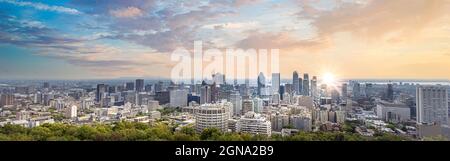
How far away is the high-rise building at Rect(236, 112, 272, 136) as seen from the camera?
1998 mm

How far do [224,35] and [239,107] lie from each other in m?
0.65

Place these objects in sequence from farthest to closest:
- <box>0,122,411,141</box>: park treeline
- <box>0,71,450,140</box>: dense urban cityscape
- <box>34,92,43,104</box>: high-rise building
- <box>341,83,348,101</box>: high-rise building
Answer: <box>34,92,43,104</box>: high-rise building < <box>341,83,348,101</box>: high-rise building < <box>0,71,450,140</box>: dense urban cityscape < <box>0,122,411,141</box>: park treeline

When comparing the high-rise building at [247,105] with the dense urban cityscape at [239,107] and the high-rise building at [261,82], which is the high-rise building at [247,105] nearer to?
the dense urban cityscape at [239,107]

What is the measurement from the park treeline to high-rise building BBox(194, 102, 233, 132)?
0.35ft

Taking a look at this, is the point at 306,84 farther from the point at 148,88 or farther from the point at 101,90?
the point at 101,90

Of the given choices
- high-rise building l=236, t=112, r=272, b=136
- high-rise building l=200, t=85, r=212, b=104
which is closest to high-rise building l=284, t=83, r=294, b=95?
high-rise building l=236, t=112, r=272, b=136

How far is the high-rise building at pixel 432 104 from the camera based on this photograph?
1.95m

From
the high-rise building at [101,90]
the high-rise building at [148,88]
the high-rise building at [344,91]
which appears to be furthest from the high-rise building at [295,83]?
the high-rise building at [101,90]

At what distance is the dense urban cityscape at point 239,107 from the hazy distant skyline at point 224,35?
11 cm

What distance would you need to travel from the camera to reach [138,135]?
1968 millimetres

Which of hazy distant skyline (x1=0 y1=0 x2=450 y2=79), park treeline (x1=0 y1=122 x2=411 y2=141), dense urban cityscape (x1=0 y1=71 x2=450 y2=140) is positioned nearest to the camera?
park treeline (x1=0 y1=122 x2=411 y2=141)

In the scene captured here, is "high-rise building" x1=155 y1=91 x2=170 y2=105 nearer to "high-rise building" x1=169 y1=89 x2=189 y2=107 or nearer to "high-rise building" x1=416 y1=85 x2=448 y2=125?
"high-rise building" x1=169 y1=89 x2=189 y2=107

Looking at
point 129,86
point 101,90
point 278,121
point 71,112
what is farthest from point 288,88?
point 71,112
